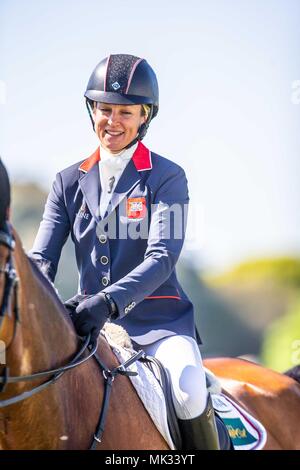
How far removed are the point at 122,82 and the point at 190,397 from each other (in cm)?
184

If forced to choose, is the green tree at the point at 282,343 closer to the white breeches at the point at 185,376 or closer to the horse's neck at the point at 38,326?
the white breeches at the point at 185,376

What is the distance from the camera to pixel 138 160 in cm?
484

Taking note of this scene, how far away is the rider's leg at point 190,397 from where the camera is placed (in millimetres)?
4348

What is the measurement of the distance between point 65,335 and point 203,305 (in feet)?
42.6

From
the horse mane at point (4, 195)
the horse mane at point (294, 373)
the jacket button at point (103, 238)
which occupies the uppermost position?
the horse mane at point (4, 195)

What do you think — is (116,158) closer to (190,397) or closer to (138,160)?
(138,160)

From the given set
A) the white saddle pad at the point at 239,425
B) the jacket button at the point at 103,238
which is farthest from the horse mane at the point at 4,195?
the white saddle pad at the point at 239,425

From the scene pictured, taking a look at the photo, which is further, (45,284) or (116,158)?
(116,158)

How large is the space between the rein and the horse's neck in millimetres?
49

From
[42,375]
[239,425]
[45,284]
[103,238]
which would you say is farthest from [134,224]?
[239,425]

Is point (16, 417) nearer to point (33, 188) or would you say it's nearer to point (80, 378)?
point (80, 378)

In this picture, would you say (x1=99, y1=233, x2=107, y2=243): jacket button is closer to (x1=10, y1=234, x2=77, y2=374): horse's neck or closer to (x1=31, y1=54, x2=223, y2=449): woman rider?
(x1=31, y1=54, x2=223, y2=449): woman rider
